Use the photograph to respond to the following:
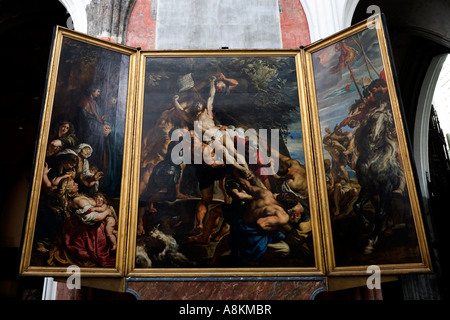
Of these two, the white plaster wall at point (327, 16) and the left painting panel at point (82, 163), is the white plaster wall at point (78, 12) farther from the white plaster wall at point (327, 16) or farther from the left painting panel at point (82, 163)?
the white plaster wall at point (327, 16)

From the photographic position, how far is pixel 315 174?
6.09 m

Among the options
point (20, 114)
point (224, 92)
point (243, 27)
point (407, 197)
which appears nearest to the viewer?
point (407, 197)

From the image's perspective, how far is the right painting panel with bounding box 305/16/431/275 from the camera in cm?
532

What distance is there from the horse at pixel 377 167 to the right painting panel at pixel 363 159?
0.01 metres

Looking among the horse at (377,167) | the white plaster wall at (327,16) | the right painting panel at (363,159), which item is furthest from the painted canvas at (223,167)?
the white plaster wall at (327,16)

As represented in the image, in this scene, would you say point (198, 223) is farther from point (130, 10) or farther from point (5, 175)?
point (5, 175)

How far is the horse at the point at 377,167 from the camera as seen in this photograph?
548cm

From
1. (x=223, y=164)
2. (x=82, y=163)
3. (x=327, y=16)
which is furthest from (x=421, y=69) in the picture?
(x=82, y=163)

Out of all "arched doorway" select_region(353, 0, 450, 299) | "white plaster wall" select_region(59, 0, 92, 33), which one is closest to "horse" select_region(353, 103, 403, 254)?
"arched doorway" select_region(353, 0, 450, 299)

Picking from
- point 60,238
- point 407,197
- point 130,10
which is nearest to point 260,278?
point 407,197

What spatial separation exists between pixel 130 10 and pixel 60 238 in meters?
4.66

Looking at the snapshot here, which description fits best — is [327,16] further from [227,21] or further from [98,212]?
[98,212]

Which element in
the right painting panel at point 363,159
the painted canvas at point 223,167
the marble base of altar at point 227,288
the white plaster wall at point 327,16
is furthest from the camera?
the white plaster wall at point 327,16

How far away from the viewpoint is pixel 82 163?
5828 mm
